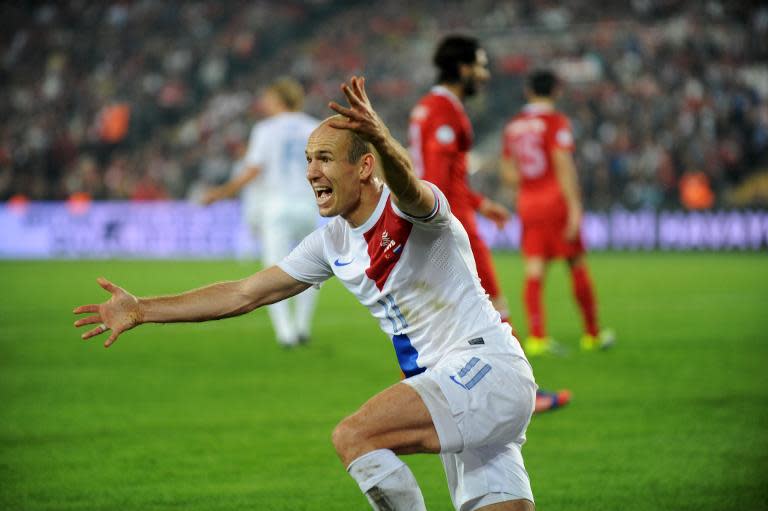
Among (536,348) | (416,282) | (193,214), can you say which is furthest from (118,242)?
(416,282)

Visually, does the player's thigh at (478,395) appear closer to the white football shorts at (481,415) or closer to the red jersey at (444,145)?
the white football shorts at (481,415)

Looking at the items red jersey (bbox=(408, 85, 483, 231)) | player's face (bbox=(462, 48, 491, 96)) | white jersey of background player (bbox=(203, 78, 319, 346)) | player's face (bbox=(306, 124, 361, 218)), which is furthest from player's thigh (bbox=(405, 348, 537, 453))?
white jersey of background player (bbox=(203, 78, 319, 346))

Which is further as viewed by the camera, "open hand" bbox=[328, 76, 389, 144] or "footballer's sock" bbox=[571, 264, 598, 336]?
"footballer's sock" bbox=[571, 264, 598, 336]

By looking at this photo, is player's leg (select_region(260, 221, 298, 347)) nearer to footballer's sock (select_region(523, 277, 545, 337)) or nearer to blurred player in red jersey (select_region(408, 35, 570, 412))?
footballer's sock (select_region(523, 277, 545, 337))

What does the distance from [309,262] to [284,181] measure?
688 cm

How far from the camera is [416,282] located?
3.92 m

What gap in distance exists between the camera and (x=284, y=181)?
11.1 m

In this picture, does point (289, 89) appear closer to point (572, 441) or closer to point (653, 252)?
point (572, 441)

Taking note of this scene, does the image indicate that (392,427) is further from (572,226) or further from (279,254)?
(279,254)

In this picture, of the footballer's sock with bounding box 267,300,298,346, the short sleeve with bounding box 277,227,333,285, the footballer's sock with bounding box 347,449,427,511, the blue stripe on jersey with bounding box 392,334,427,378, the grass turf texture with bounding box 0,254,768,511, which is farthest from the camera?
the footballer's sock with bounding box 267,300,298,346

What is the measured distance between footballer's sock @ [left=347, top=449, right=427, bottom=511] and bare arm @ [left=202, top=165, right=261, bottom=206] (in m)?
6.12

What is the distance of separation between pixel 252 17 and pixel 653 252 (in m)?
18.9

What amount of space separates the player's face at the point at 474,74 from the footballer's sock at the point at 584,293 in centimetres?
341

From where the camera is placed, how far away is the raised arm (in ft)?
11.2
